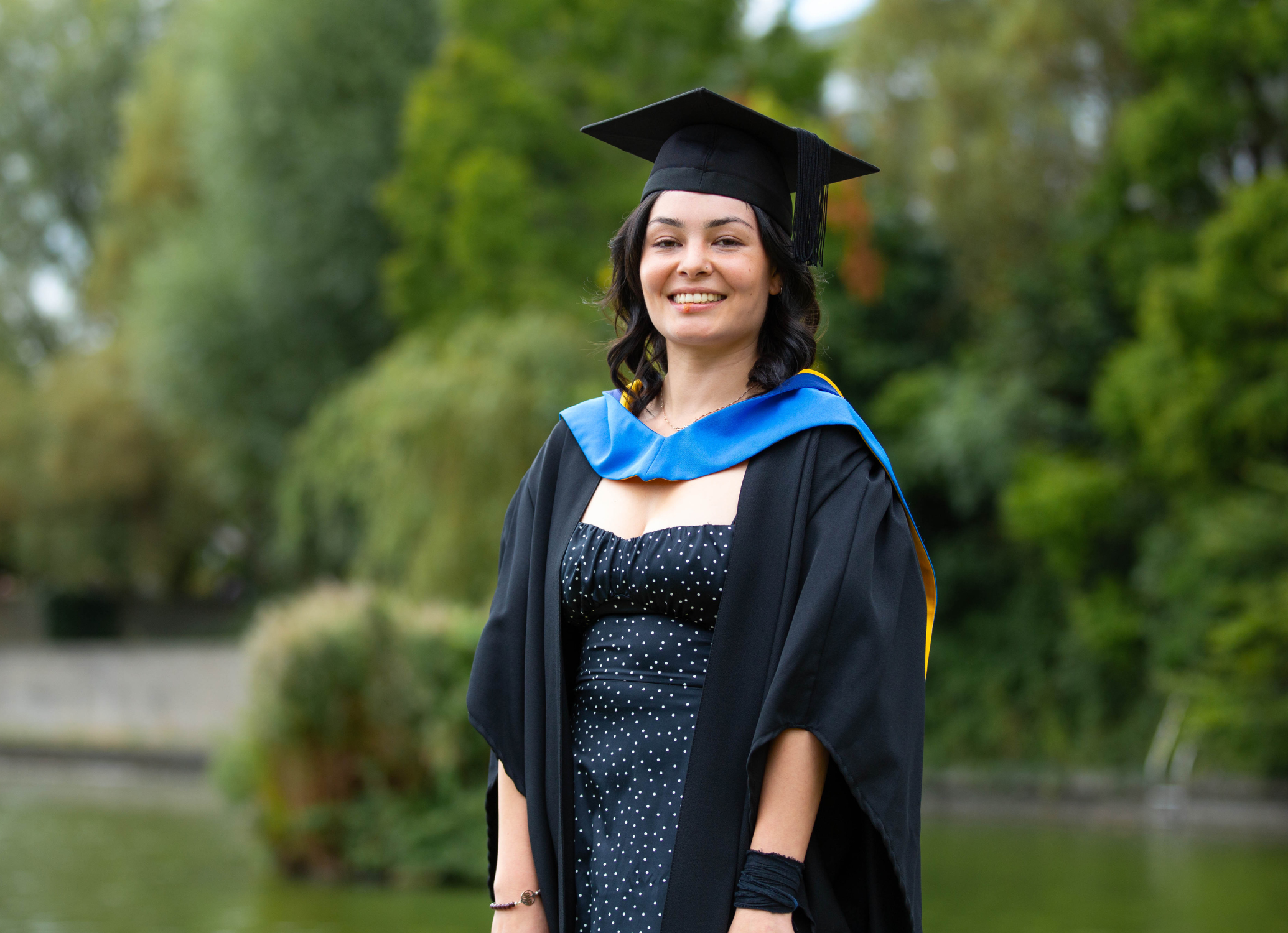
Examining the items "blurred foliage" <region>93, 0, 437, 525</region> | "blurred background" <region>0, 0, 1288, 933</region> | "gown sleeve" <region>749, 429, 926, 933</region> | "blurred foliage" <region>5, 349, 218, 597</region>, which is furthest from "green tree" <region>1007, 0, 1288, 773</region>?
"blurred foliage" <region>5, 349, 218, 597</region>

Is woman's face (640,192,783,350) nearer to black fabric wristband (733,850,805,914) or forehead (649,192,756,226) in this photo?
forehead (649,192,756,226)

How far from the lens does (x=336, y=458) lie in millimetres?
14953

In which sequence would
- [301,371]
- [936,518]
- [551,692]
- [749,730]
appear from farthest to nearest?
[301,371]
[936,518]
[551,692]
[749,730]

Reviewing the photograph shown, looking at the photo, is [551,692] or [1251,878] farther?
[1251,878]

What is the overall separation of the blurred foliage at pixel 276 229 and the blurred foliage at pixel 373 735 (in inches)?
504

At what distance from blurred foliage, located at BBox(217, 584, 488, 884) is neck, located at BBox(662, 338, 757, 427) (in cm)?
674

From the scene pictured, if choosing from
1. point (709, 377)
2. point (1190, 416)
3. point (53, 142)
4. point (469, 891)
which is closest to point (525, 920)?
point (709, 377)

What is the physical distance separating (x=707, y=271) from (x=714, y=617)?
48cm

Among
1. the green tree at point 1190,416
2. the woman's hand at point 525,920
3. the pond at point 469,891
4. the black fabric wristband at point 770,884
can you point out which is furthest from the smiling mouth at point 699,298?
the green tree at point 1190,416

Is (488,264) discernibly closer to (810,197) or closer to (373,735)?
(373,735)

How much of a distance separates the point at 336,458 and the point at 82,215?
16653 mm

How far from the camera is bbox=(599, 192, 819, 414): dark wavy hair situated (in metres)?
2.20

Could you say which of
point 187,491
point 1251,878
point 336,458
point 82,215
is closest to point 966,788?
point 1251,878

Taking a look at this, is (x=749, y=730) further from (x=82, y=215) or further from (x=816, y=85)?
(x=82, y=215)
